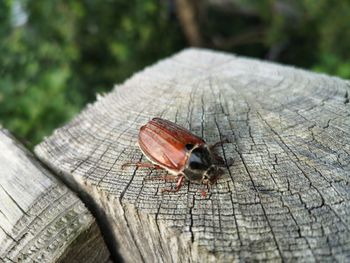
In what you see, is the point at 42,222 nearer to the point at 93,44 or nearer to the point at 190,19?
the point at 93,44

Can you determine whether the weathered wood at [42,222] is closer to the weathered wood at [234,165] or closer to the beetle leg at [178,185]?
the weathered wood at [234,165]

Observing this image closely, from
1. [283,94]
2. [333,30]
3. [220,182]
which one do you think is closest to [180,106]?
[283,94]

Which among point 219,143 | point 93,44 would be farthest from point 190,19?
point 219,143

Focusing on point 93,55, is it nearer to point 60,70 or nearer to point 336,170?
point 60,70

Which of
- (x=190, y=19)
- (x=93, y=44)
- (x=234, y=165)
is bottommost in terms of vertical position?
(x=190, y=19)

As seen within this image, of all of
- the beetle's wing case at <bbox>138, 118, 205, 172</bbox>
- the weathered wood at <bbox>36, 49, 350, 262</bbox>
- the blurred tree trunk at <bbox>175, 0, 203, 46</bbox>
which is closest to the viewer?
the weathered wood at <bbox>36, 49, 350, 262</bbox>

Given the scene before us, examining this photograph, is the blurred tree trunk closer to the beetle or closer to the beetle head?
the beetle

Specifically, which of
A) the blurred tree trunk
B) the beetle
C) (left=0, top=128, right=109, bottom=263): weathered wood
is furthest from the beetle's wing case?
the blurred tree trunk
